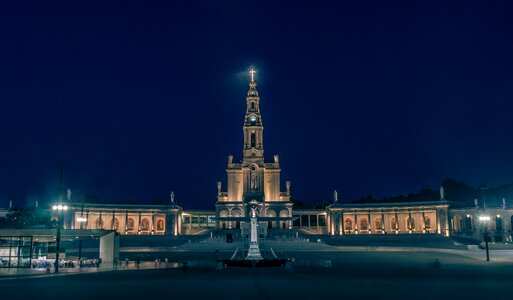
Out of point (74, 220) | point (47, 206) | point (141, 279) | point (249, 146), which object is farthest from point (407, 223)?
point (141, 279)

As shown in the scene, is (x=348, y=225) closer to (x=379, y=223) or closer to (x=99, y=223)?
(x=379, y=223)

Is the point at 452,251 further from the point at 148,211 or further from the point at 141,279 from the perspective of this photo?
the point at 148,211

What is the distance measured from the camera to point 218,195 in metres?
115

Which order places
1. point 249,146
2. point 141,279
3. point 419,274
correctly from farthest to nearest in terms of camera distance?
point 249,146 → point 419,274 → point 141,279

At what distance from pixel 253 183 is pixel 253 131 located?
11939mm

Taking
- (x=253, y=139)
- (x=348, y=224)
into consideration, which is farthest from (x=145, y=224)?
(x=348, y=224)

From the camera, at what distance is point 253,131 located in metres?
119

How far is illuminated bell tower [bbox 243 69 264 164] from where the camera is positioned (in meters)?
118

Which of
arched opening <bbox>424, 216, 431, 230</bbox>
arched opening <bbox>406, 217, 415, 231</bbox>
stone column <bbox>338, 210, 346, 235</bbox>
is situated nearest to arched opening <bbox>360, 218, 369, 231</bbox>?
stone column <bbox>338, 210, 346, 235</bbox>

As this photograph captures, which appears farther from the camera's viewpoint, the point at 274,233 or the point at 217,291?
the point at 274,233

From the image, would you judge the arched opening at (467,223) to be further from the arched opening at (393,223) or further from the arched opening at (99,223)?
the arched opening at (99,223)

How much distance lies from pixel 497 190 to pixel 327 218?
54.6m

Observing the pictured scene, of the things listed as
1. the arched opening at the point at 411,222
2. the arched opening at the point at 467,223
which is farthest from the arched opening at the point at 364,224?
the arched opening at the point at 467,223

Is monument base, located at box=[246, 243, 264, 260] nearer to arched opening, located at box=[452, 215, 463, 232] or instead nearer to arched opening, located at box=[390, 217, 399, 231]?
arched opening, located at box=[390, 217, 399, 231]
